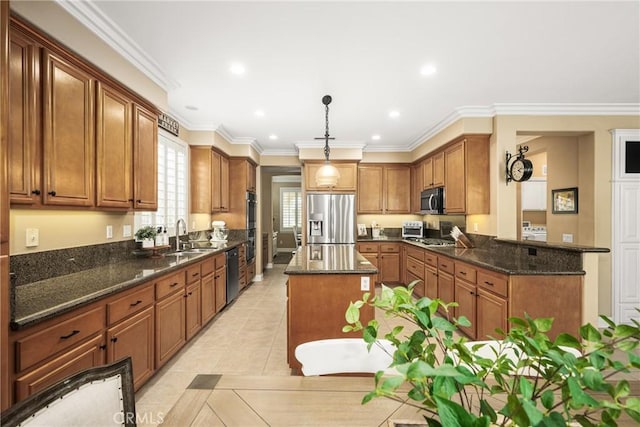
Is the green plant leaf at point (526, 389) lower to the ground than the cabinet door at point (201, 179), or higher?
lower

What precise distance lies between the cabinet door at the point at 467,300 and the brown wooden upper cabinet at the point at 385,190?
2.72 m

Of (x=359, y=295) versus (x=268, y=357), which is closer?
(x=359, y=295)

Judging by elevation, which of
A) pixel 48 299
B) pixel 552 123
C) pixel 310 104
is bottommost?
pixel 48 299

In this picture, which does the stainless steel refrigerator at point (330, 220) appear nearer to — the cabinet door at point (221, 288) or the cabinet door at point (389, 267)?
the cabinet door at point (389, 267)

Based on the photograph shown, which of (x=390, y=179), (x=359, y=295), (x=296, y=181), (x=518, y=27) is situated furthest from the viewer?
(x=296, y=181)

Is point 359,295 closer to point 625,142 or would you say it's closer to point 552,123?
point 552,123

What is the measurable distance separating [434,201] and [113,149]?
4.28 m

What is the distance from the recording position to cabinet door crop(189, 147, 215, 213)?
15.3 ft

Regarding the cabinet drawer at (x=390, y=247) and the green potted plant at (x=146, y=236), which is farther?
the cabinet drawer at (x=390, y=247)

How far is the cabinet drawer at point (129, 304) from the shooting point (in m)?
1.88

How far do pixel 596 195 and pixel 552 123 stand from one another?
105 cm

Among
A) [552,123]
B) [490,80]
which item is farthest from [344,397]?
[552,123]

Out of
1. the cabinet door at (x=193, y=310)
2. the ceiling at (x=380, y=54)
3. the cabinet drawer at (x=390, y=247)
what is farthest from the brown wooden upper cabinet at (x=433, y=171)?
the cabinet door at (x=193, y=310)

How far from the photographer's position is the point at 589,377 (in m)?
0.46
